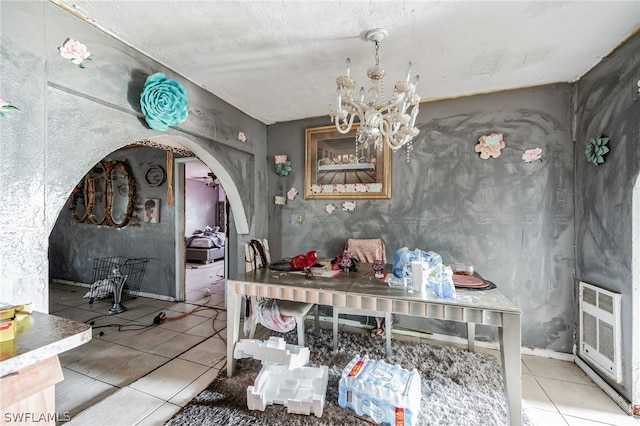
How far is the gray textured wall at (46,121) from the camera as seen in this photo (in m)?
1.25

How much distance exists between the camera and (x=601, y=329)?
6.39ft

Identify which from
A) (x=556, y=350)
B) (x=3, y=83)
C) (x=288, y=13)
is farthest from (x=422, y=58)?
(x=556, y=350)

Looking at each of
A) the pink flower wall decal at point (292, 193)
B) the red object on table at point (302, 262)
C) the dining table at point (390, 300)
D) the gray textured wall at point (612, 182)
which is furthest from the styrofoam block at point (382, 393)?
the pink flower wall decal at point (292, 193)

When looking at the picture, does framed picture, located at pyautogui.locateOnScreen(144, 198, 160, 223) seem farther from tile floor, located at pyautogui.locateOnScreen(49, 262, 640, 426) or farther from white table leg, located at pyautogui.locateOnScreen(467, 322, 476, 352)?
white table leg, located at pyautogui.locateOnScreen(467, 322, 476, 352)

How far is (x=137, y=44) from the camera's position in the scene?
1791 mm

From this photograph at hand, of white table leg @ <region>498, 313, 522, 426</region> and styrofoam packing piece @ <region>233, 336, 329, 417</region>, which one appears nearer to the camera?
white table leg @ <region>498, 313, 522, 426</region>

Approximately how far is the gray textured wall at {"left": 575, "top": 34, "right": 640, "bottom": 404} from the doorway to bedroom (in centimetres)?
366

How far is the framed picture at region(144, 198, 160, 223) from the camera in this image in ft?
12.7

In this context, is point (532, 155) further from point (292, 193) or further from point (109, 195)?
point (109, 195)

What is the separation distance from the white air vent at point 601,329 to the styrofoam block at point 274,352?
83.9 inches

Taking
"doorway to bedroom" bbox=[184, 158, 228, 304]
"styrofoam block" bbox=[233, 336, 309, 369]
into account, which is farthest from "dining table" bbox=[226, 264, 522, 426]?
"doorway to bedroom" bbox=[184, 158, 228, 304]

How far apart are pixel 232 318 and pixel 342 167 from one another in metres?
1.89

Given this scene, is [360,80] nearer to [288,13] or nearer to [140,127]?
[288,13]

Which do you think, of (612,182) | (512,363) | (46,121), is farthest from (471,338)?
(46,121)
